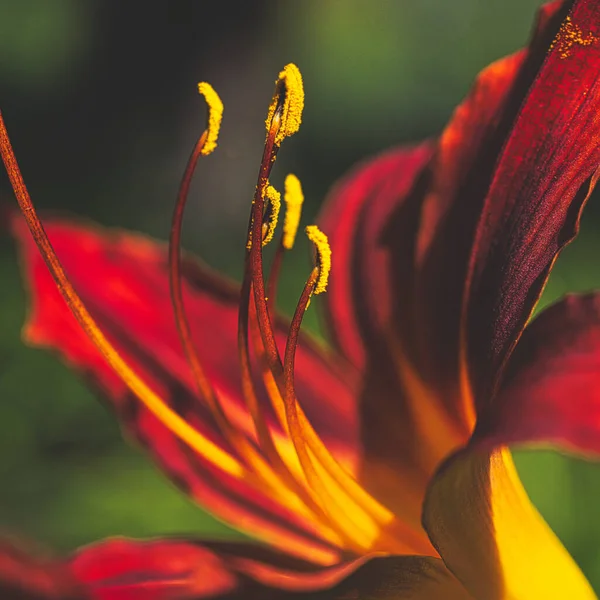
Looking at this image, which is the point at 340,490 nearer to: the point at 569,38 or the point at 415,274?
the point at 415,274

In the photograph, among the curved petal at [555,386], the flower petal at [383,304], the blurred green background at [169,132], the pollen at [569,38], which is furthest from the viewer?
the blurred green background at [169,132]

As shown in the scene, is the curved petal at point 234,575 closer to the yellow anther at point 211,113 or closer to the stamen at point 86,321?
the stamen at point 86,321

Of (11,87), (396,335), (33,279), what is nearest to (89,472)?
(33,279)

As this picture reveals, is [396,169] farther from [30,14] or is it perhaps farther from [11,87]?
[30,14]

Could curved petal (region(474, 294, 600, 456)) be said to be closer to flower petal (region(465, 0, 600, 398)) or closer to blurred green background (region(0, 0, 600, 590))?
flower petal (region(465, 0, 600, 398))

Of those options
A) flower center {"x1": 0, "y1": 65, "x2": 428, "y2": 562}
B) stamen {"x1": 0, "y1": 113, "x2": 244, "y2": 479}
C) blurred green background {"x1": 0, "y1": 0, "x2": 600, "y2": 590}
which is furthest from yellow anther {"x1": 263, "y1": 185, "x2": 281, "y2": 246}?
blurred green background {"x1": 0, "y1": 0, "x2": 600, "y2": 590}

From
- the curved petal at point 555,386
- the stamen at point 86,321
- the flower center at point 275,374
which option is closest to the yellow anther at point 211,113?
the flower center at point 275,374
